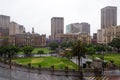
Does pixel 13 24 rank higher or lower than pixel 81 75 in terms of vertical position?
higher

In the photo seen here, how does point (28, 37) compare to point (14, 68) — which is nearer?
point (14, 68)

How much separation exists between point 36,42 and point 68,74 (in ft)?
417

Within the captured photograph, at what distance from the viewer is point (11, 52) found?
7162 cm

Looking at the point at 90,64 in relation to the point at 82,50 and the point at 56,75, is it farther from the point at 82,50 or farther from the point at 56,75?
the point at 56,75

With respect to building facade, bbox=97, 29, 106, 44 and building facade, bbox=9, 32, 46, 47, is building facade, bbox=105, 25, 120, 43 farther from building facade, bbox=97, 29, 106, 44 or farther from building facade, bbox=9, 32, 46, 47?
building facade, bbox=9, 32, 46, 47

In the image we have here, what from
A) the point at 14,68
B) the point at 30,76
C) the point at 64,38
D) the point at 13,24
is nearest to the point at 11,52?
the point at 14,68

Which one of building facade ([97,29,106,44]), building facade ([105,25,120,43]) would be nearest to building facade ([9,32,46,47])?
building facade ([97,29,106,44])

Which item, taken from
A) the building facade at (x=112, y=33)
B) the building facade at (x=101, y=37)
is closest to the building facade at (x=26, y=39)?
the building facade at (x=101, y=37)

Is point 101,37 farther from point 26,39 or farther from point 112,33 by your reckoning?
point 26,39

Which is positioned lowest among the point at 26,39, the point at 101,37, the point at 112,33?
the point at 26,39

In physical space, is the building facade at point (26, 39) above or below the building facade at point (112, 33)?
below

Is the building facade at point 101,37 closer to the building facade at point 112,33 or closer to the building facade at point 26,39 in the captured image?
the building facade at point 112,33

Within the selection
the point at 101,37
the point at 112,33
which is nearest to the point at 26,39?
the point at 112,33

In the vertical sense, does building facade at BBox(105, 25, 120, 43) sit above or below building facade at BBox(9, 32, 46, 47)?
above
